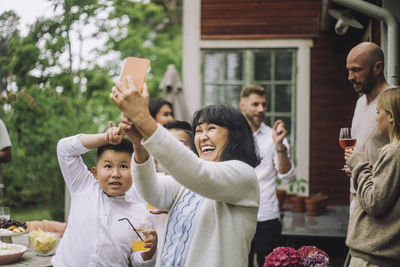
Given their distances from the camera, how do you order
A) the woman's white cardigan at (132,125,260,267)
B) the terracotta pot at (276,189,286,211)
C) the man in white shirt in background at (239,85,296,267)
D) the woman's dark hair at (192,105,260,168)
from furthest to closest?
the terracotta pot at (276,189,286,211), the man in white shirt in background at (239,85,296,267), the woman's dark hair at (192,105,260,168), the woman's white cardigan at (132,125,260,267)

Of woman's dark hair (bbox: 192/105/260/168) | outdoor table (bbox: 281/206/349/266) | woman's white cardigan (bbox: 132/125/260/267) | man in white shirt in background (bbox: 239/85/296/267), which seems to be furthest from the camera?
outdoor table (bbox: 281/206/349/266)

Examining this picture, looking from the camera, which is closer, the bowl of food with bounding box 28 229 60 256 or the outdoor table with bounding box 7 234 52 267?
the outdoor table with bounding box 7 234 52 267

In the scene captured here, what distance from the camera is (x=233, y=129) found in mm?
2133

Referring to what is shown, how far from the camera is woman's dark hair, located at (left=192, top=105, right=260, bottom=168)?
209 centimetres

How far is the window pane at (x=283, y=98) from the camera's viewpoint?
7.31 meters

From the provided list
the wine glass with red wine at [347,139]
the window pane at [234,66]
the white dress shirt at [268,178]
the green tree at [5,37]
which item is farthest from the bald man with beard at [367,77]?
the window pane at [234,66]

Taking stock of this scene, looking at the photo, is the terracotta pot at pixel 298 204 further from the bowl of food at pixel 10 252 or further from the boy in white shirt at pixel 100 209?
the bowl of food at pixel 10 252

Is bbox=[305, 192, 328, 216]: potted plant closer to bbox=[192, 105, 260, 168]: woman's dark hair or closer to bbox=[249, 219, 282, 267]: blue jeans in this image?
bbox=[249, 219, 282, 267]: blue jeans

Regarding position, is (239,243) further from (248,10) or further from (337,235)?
(248,10)

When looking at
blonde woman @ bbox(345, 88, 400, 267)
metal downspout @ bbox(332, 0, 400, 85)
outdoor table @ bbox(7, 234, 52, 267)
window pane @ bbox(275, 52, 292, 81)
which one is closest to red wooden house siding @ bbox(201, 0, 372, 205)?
window pane @ bbox(275, 52, 292, 81)

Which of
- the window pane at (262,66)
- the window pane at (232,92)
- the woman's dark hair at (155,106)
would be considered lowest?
the woman's dark hair at (155,106)

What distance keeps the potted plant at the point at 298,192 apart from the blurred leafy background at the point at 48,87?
306 cm

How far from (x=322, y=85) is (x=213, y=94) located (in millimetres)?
1692

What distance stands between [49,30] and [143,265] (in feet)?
10.1
